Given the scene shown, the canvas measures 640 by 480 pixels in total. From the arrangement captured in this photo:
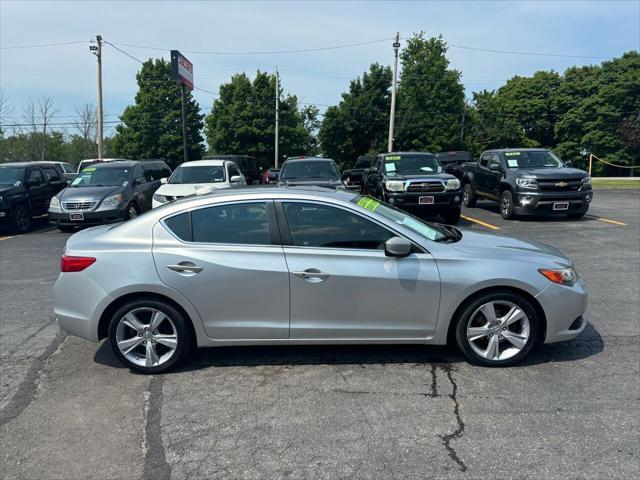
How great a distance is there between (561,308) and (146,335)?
135 inches

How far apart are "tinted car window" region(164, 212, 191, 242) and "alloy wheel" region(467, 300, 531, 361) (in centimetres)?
246

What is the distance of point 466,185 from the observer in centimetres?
1683

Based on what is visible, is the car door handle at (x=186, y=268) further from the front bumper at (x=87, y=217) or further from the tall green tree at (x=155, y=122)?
the tall green tree at (x=155, y=122)

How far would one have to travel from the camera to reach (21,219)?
44.9 ft

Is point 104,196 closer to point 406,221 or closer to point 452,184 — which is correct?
point 452,184

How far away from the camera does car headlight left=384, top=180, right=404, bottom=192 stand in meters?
12.1

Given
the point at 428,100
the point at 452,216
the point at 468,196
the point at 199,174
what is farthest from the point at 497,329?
the point at 428,100

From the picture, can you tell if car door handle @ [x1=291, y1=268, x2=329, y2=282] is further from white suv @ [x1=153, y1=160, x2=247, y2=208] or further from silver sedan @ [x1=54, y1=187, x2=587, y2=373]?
white suv @ [x1=153, y1=160, x2=247, y2=208]

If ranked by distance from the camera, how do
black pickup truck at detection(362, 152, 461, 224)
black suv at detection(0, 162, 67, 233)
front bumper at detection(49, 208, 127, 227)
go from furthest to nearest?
1. black suv at detection(0, 162, 67, 233)
2. front bumper at detection(49, 208, 127, 227)
3. black pickup truck at detection(362, 152, 461, 224)

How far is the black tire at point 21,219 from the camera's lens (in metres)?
13.4

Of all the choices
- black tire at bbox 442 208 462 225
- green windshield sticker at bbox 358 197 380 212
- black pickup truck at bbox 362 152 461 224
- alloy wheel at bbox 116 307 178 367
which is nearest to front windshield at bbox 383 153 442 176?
black pickup truck at bbox 362 152 461 224

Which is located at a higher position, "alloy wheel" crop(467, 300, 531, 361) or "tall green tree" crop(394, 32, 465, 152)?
"tall green tree" crop(394, 32, 465, 152)

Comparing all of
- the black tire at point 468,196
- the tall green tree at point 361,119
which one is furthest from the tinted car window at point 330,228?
the tall green tree at point 361,119

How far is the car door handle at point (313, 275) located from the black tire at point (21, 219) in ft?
39.4
